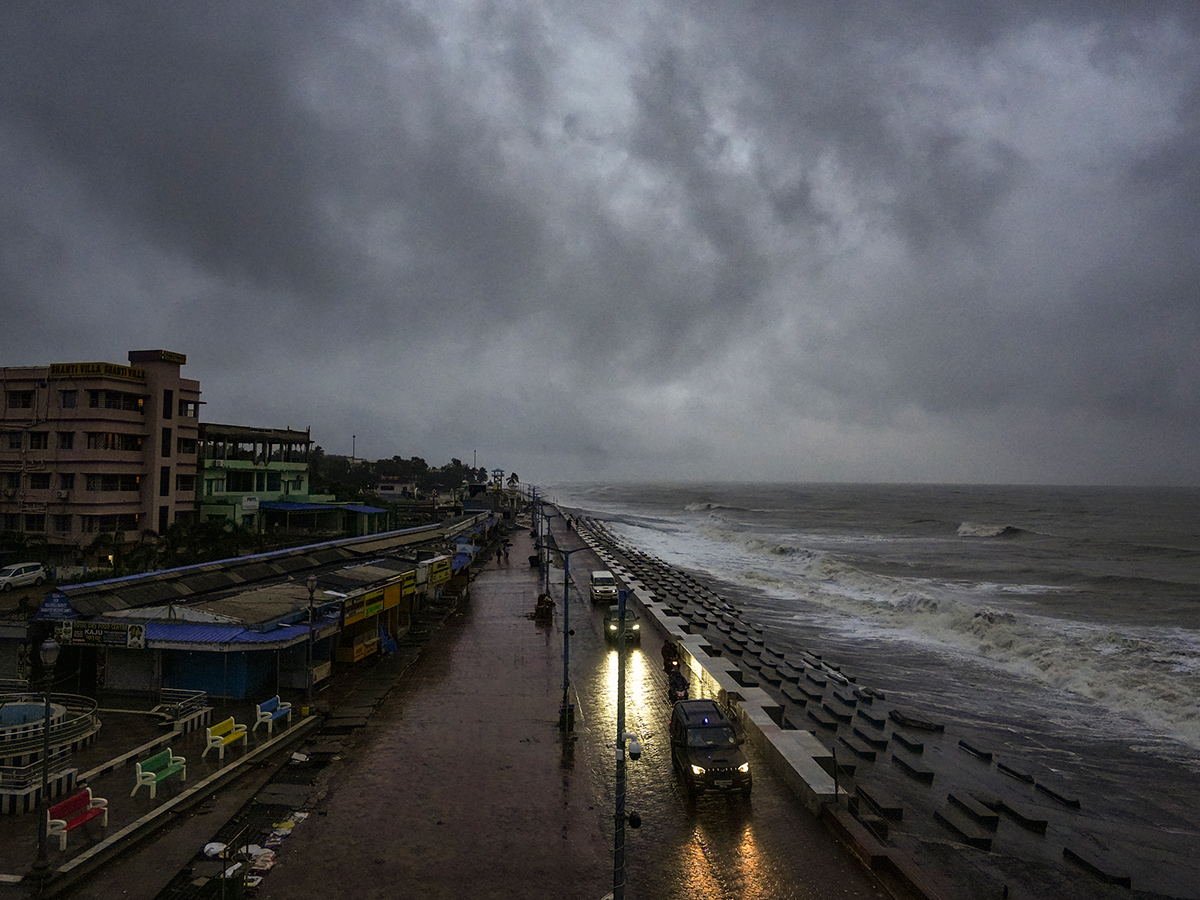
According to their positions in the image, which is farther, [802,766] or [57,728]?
[802,766]

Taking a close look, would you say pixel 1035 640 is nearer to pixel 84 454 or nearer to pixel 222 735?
pixel 222 735

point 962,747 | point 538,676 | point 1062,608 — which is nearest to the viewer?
point 962,747

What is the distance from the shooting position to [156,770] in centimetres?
1496

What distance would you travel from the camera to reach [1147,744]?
24.3 m

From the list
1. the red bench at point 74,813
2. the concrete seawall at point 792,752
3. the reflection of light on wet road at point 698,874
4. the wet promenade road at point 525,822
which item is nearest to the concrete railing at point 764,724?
the concrete seawall at point 792,752

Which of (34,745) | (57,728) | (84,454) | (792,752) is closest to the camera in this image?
(34,745)

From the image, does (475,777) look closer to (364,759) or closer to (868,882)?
(364,759)

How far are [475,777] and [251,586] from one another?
15890 millimetres

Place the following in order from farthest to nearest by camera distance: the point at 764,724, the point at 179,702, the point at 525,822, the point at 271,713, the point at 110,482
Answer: the point at 110,482, the point at 179,702, the point at 764,724, the point at 271,713, the point at 525,822

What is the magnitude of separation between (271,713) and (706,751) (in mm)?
12518

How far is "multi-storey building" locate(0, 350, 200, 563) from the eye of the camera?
134 feet

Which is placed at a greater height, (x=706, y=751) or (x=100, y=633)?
(x=100, y=633)

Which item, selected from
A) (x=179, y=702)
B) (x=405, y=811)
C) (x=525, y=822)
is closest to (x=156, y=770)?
(x=405, y=811)

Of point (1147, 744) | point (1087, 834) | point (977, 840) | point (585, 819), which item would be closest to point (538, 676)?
point (585, 819)
